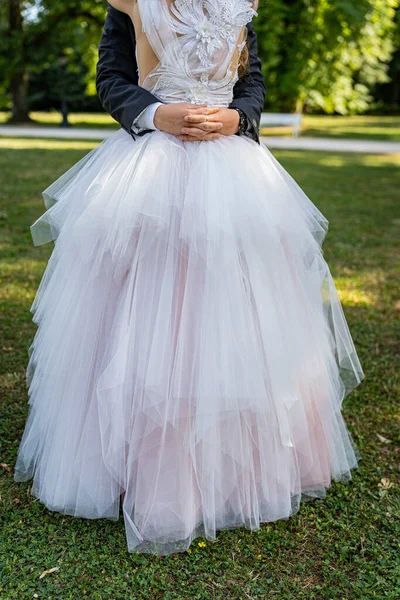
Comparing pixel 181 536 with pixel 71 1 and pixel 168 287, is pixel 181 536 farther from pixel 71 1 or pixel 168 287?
pixel 71 1

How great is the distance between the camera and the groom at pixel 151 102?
226 cm

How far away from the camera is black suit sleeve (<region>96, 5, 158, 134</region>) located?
2381mm

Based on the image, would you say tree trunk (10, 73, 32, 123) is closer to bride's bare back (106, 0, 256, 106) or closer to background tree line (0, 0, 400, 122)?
background tree line (0, 0, 400, 122)

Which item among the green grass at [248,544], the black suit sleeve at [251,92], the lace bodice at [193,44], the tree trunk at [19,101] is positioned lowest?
the tree trunk at [19,101]

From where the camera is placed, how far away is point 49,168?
33.7 ft

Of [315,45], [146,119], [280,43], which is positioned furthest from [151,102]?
[280,43]

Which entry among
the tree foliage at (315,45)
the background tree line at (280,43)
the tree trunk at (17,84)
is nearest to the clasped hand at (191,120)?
the tree foliage at (315,45)

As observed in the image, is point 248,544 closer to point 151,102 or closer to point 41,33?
point 151,102

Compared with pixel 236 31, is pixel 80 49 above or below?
below

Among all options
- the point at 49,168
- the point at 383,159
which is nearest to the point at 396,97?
the point at 383,159

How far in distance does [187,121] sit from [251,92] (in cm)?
44

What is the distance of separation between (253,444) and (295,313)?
50 cm

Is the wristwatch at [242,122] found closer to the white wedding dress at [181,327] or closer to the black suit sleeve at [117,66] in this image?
the white wedding dress at [181,327]

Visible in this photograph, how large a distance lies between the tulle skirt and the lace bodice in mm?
194
